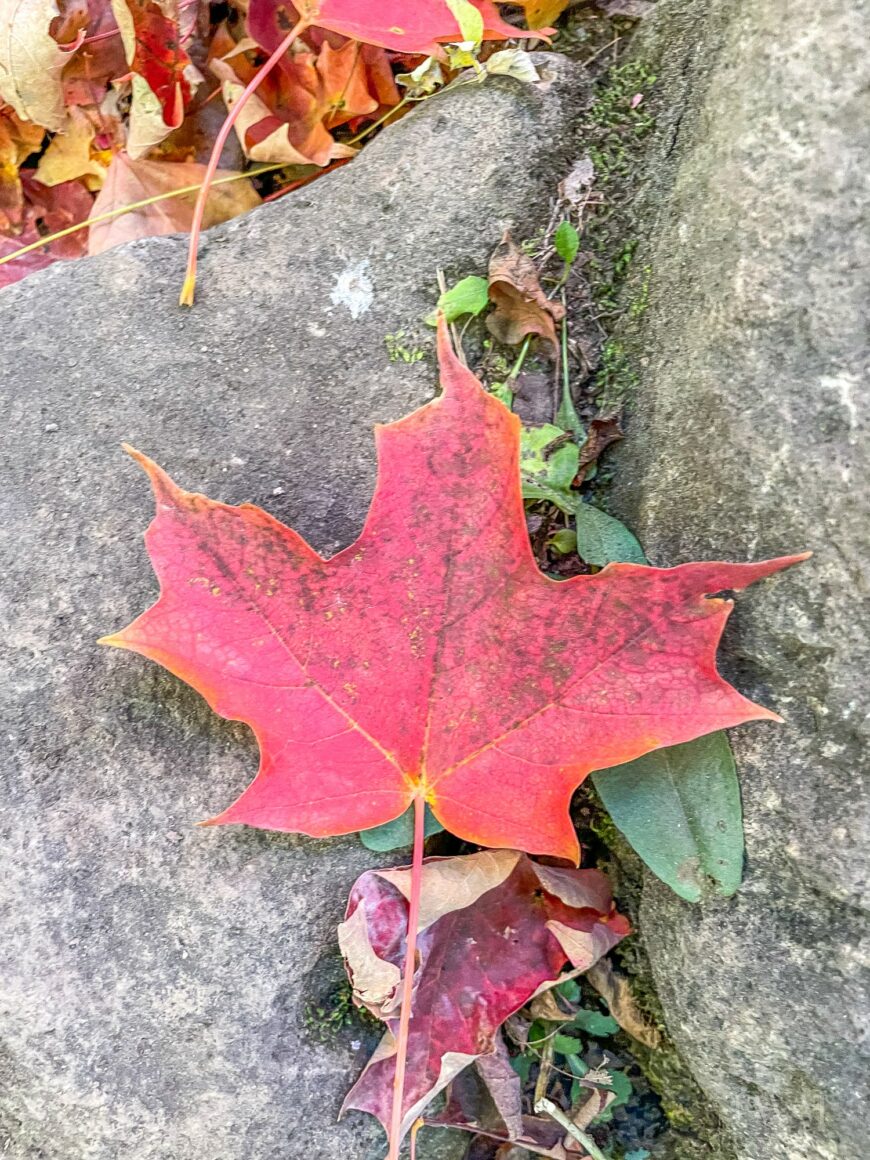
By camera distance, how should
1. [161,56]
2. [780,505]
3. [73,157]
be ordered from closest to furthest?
[780,505]
[161,56]
[73,157]

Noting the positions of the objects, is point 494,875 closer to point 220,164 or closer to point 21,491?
point 21,491

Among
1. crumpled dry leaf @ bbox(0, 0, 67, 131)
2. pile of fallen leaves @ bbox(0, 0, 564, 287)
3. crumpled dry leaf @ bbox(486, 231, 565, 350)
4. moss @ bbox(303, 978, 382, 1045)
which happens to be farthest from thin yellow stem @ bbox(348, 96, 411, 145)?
moss @ bbox(303, 978, 382, 1045)

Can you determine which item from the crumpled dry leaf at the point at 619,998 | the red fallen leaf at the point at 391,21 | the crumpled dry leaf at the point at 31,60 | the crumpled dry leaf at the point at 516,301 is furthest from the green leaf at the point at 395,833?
the crumpled dry leaf at the point at 31,60

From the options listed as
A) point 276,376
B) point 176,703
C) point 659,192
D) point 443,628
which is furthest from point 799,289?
point 176,703

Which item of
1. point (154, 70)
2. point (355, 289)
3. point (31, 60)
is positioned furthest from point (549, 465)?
point (31, 60)

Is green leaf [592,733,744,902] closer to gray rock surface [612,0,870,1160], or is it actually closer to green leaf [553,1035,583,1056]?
gray rock surface [612,0,870,1160]

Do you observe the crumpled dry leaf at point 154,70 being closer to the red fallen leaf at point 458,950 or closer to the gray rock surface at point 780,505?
the gray rock surface at point 780,505

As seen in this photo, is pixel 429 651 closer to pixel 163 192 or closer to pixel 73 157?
pixel 163 192
